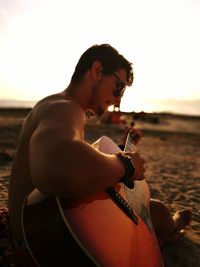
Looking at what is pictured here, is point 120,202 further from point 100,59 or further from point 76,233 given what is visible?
point 100,59

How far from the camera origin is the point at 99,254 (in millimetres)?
1520

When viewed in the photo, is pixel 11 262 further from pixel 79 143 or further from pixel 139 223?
pixel 79 143

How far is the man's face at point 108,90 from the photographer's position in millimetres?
2057

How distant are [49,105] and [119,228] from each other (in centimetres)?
78

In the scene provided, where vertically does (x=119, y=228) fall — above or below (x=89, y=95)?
below

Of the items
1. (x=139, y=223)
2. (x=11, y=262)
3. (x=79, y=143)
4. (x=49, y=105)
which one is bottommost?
(x=11, y=262)

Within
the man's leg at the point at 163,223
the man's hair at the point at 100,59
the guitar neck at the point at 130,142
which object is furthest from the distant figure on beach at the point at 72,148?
the man's leg at the point at 163,223

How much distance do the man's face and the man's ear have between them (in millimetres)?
36

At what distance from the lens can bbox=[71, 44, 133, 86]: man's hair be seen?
204cm

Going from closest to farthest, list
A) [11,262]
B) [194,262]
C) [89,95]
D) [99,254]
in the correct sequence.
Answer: [99,254] → [89,95] → [11,262] → [194,262]

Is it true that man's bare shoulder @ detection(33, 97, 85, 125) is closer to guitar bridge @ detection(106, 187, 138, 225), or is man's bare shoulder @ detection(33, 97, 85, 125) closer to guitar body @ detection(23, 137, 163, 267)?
guitar body @ detection(23, 137, 163, 267)

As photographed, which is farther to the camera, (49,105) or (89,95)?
(89,95)

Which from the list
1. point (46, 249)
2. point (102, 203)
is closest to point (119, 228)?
point (102, 203)

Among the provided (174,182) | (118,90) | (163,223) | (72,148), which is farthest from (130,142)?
(174,182)
